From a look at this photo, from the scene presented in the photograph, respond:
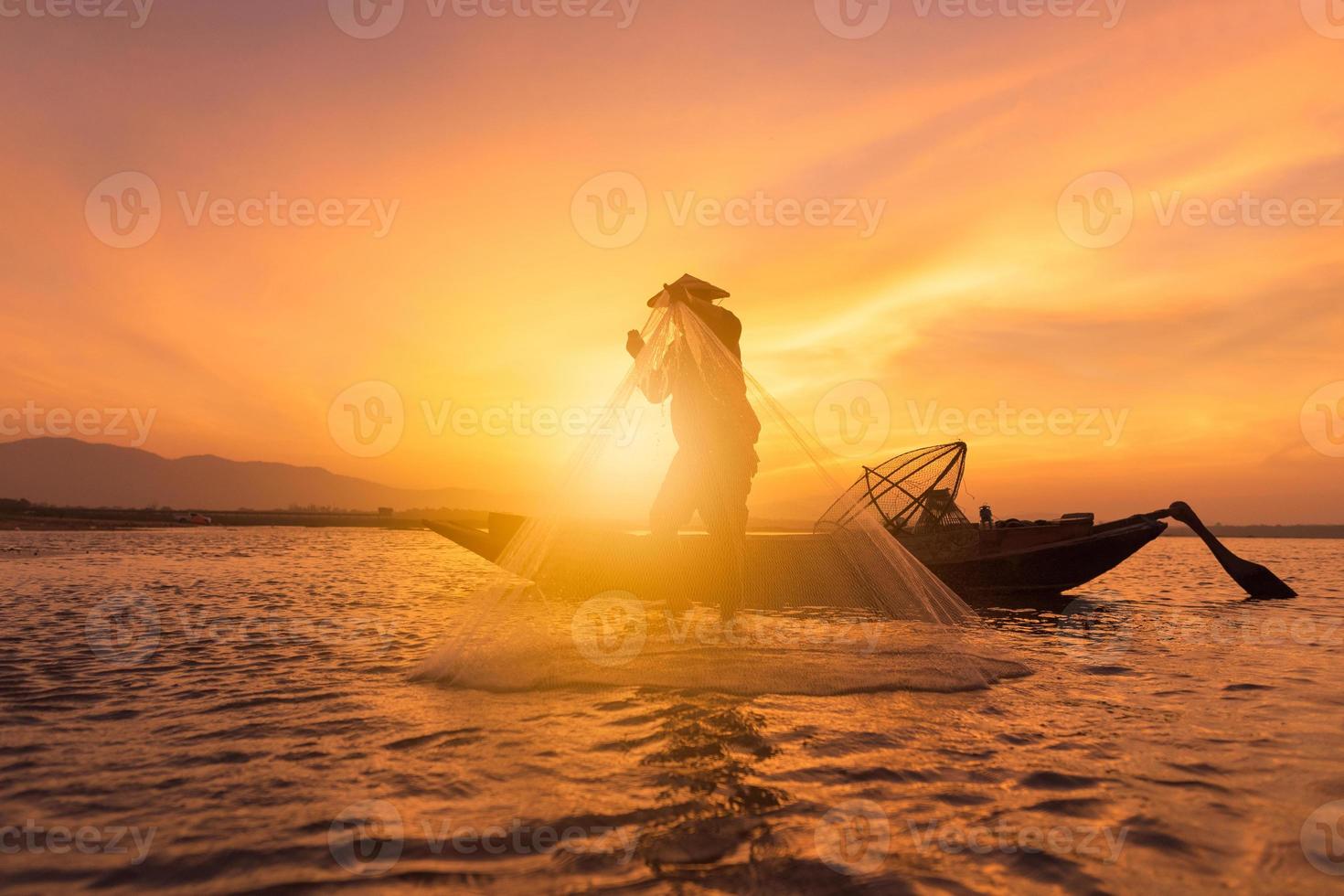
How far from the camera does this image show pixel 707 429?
11.3 m

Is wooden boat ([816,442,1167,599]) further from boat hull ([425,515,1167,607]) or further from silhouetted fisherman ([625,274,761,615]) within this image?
silhouetted fisherman ([625,274,761,615])

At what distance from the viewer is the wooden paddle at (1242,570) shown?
68.6ft

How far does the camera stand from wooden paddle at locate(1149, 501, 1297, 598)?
2092cm

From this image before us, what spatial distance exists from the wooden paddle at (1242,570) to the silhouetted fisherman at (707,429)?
16954mm

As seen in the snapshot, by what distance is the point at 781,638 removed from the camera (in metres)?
9.98

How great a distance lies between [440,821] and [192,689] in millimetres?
5117

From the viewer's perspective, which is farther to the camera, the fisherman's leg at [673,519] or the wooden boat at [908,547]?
the wooden boat at [908,547]

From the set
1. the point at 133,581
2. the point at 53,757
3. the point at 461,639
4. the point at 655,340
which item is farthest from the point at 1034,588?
the point at 133,581

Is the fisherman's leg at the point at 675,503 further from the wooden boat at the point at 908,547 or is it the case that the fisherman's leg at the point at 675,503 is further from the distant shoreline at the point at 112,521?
the distant shoreline at the point at 112,521

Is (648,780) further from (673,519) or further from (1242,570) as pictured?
(1242,570)

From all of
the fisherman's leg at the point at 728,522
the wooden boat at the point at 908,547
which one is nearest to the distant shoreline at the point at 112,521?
the wooden boat at the point at 908,547

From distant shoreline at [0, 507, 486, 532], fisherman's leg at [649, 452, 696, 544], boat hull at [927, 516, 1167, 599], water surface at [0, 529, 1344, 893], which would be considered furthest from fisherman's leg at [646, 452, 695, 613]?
distant shoreline at [0, 507, 486, 532]

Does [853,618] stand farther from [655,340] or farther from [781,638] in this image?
[655,340]

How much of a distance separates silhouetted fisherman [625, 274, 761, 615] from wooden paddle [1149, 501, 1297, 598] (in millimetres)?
16954
